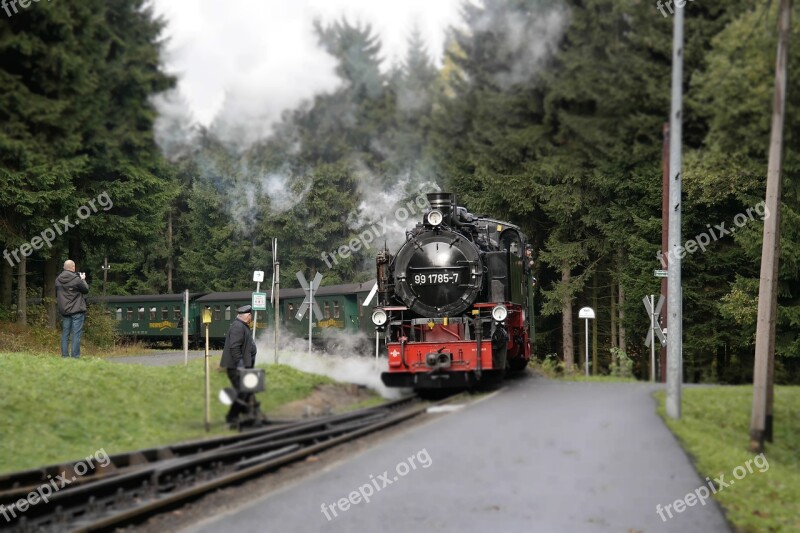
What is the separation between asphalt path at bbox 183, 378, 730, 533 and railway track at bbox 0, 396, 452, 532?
72 cm

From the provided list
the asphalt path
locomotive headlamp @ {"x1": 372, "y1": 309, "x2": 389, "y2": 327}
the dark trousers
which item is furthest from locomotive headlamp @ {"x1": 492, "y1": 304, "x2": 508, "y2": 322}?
the dark trousers

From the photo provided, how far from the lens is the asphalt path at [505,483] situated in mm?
8234

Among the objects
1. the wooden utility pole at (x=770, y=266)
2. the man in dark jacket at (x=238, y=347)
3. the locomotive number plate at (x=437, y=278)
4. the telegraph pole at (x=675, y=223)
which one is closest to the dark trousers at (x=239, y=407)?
the man in dark jacket at (x=238, y=347)

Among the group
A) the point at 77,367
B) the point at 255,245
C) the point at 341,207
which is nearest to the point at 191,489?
the point at 77,367

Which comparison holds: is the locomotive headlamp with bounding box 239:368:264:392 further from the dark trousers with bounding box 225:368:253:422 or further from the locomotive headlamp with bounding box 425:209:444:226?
the locomotive headlamp with bounding box 425:209:444:226

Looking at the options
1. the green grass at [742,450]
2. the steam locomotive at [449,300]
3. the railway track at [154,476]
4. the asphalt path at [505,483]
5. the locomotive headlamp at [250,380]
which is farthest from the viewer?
the steam locomotive at [449,300]

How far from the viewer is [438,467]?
10.4 m

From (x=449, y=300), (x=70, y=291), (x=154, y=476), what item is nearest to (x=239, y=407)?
(x=154, y=476)

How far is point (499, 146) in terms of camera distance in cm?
2264

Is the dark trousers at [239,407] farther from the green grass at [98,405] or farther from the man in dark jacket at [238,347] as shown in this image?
the man in dark jacket at [238,347]

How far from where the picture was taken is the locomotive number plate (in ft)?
59.0

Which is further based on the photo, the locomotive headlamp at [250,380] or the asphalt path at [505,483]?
the locomotive headlamp at [250,380]

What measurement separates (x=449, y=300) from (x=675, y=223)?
18.5 feet

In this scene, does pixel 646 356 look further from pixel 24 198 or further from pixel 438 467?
pixel 438 467
